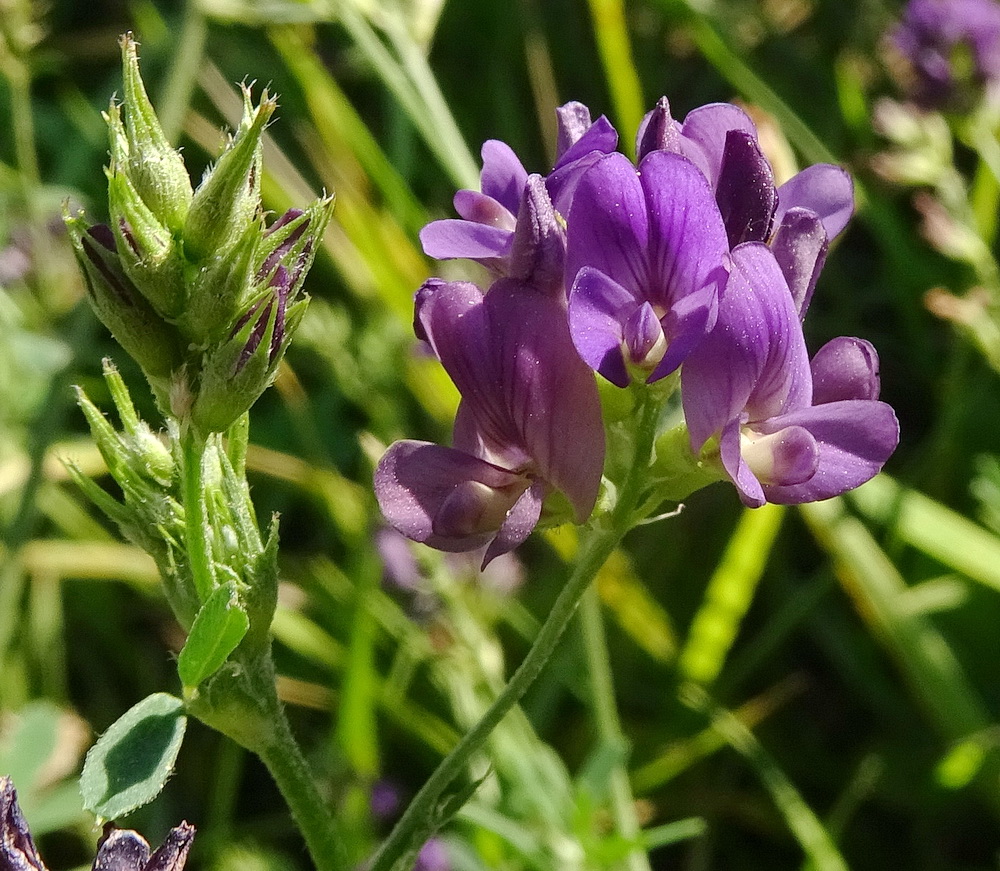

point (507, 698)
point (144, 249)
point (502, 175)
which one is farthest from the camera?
point (502, 175)

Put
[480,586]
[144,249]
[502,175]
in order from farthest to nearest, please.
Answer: [480,586]
[502,175]
[144,249]

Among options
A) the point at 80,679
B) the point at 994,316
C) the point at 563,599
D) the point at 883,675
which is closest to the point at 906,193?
the point at 994,316

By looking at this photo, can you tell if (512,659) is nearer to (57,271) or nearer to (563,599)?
(57,271)

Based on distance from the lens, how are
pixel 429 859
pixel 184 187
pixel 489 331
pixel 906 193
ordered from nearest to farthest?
pixel 184 187, pixel 489 331, pixel 429 859, pixel 906 193

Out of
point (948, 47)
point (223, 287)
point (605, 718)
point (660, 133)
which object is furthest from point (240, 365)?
point (948, 47)

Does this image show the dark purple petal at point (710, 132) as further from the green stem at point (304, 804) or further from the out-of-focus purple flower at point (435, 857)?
the out-of-focus purple flower at point (435, 857)

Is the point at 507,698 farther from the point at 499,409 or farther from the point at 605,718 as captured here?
the point at 605,718

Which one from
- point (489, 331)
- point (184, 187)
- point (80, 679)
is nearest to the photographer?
point (184, 187)

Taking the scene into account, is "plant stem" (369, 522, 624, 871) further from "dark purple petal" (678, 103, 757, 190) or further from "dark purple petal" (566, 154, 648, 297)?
"dark purple petal" (678, 103, 757, 190)
